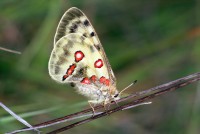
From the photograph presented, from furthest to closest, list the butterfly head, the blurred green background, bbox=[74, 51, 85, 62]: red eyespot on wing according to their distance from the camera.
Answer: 1. the blurred green background
2. bbox=[74, 51, 85, 62]: red eyespot on wing
3. the butterfly head

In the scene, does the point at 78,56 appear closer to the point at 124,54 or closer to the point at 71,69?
the point at 71,69

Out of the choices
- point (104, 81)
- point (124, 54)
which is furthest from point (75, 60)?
point (124, 54)

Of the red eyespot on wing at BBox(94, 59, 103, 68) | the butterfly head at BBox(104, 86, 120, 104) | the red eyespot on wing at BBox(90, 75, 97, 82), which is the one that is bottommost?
the butterfly head at BBox(104, 86, 120, 104)

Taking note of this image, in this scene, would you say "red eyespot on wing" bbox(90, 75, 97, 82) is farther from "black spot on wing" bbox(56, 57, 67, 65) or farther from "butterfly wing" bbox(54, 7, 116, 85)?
"black spot on wing" bbox(56, 57, 67, 65)

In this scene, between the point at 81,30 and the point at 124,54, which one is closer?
the point at 81,30

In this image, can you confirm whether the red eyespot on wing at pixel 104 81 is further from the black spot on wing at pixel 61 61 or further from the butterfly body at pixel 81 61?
the black spot on wing at pixel 61 61

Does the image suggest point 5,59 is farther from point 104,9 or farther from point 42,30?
point 104,9

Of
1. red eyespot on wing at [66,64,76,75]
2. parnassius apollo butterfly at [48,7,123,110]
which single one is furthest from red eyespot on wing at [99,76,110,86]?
red eyespot on wing at [66,64,76,75]
